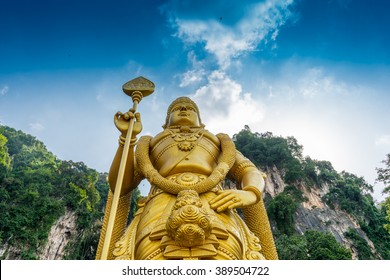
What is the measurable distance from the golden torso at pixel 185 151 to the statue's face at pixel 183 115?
0.14 meters

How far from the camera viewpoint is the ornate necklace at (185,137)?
3.12 meters

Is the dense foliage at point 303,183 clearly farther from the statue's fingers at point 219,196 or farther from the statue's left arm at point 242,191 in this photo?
the statue's fingers at point 219,196

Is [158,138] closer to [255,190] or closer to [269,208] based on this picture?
[255,190]

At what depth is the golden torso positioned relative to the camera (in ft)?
9.54

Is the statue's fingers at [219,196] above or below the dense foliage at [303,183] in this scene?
below

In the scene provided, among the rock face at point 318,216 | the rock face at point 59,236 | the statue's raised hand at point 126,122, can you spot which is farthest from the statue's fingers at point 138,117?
the rock face at point 318,216

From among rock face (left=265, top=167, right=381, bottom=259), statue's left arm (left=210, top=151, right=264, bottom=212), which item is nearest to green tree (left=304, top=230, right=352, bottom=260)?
rock face (left=265, top=167, right=381, bottom=259)

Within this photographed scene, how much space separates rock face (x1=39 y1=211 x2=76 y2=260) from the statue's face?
1427cm

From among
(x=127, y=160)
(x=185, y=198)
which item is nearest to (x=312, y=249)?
(x=127, y=160)

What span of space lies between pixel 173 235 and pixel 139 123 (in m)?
1.05

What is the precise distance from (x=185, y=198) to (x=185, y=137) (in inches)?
44.0

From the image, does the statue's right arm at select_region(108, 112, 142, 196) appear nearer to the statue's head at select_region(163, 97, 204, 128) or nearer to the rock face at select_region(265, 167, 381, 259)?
the statue's head at select_region(163, 97, 204, 128)

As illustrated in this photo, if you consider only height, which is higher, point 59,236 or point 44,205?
point 44,205

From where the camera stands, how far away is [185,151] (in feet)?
10.1
